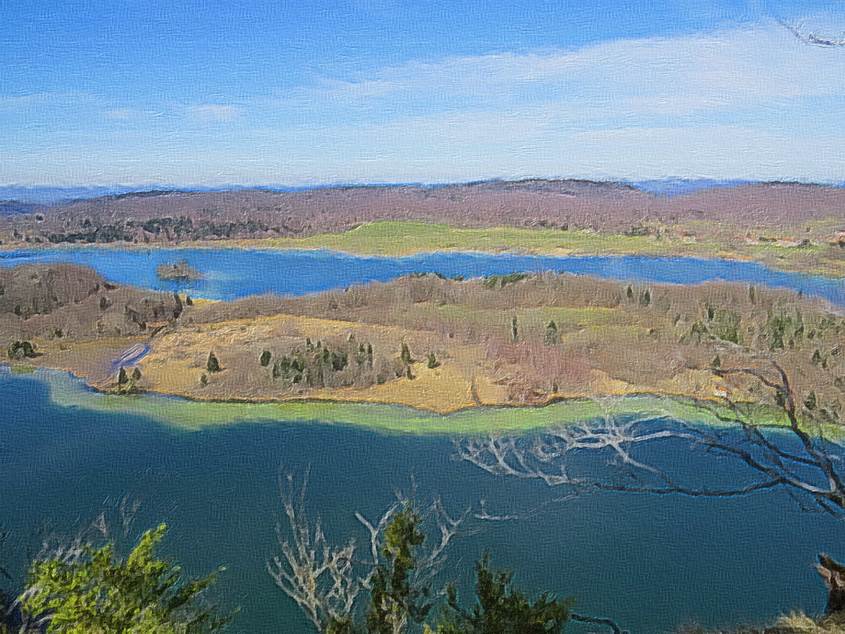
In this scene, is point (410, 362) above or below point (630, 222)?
below

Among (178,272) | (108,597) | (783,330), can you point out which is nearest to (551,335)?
(783,330)

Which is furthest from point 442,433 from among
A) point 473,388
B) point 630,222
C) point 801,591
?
point 630,222

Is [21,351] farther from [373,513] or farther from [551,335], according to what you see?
[373,513]

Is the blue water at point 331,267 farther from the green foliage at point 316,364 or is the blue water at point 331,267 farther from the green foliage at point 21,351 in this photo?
the green foliage at point 316,364

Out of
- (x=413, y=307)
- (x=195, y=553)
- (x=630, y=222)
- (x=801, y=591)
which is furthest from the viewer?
(x=630, y=222)

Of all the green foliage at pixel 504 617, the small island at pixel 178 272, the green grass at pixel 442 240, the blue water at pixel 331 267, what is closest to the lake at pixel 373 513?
the green foliage at pixel 504 617

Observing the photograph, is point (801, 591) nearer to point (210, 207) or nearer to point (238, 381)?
point (238, 381)

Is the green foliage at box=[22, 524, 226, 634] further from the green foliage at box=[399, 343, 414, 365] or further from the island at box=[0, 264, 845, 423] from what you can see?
the green foliage at box=[399, 343, 414, 365]
